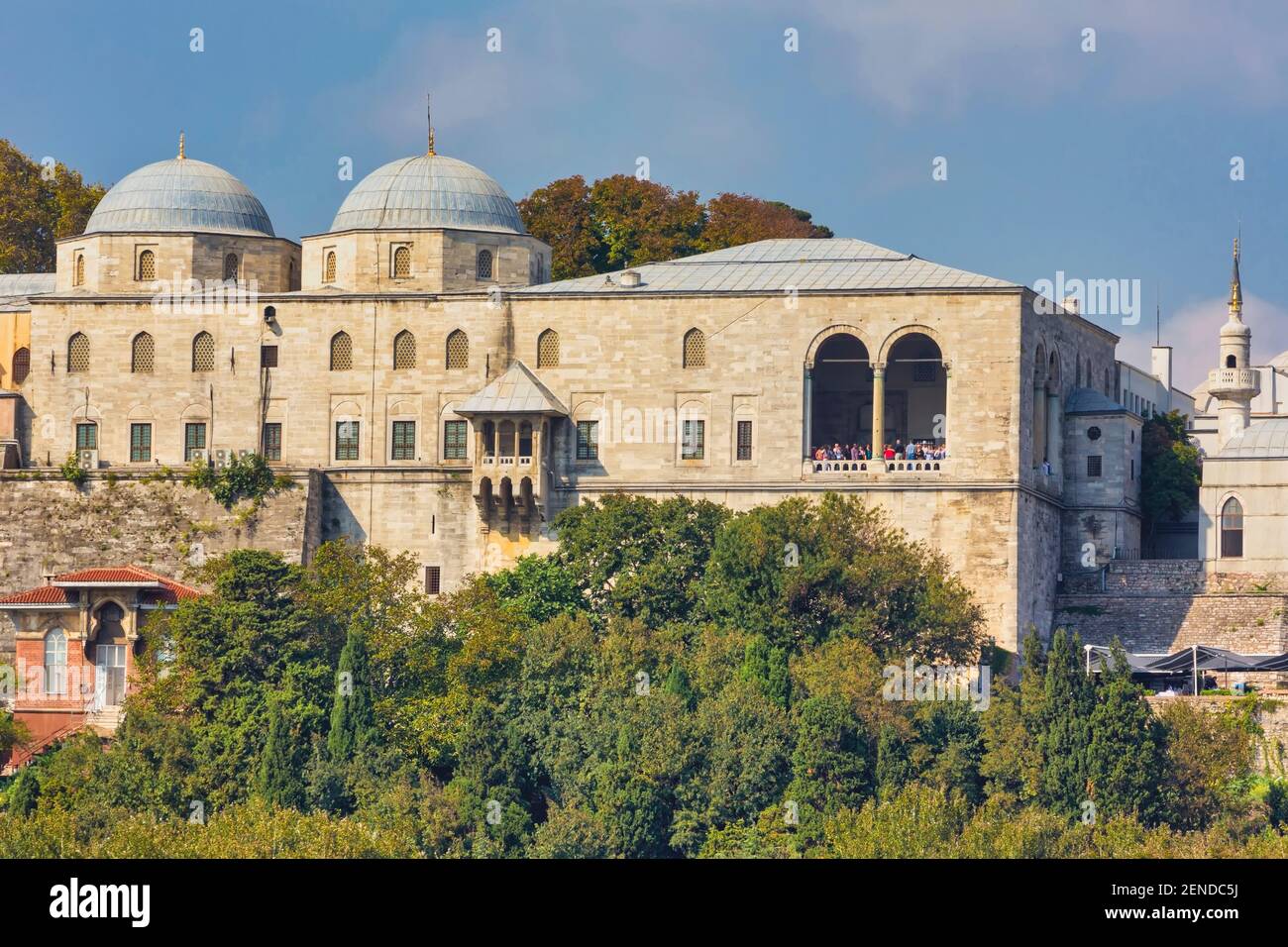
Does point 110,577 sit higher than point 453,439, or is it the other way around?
point 453,439

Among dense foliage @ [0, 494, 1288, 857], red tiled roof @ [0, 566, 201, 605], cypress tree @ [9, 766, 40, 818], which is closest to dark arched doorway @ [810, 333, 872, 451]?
dense foliage @ [0, 494, 1288, 857]

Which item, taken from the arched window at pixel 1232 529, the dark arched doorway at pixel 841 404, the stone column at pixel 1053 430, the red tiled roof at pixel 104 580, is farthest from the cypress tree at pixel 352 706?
the arched window at pixel 1232 529

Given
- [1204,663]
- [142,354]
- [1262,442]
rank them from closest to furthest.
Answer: [1204,663] → [1262,442] → [142,354]

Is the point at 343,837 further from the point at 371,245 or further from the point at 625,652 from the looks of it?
the point at 371,245

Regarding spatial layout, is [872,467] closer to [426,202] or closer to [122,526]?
[426,202]

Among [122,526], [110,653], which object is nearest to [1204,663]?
[110,653]

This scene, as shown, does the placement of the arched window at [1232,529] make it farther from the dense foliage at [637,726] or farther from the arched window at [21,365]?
the arched window at [21,365]
